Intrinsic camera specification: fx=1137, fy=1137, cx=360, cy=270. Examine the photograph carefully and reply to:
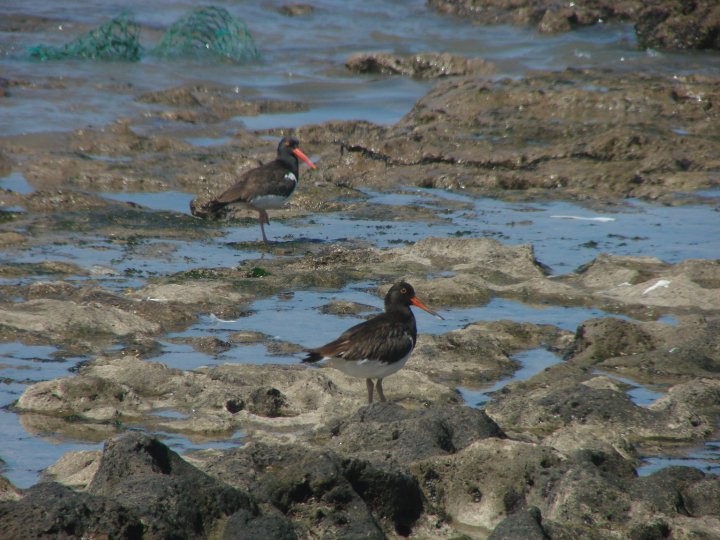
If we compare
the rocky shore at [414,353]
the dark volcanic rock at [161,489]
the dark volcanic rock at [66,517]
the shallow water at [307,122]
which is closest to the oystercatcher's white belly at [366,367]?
the rocky shore at [414,353]

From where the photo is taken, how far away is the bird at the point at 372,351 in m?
6.68

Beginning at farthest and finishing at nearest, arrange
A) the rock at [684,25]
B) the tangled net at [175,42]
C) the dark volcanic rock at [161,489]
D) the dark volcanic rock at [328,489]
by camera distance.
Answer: the tangled net at [175,42]
the rock at [684,25]
the dark volcanic rock at [328,489]
the dark volcanic rock at [161,489]

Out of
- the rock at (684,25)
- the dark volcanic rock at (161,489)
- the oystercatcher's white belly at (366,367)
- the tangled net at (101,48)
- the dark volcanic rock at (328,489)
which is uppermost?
the rock at (684,25)

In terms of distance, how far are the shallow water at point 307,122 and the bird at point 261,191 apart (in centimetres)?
29

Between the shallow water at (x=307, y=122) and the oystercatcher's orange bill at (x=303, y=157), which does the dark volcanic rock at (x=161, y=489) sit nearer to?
the shallow water at (x=307, y=122)

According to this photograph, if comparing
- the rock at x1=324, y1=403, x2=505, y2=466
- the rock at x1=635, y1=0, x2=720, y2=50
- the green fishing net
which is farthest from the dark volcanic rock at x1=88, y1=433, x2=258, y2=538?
the green fishing net

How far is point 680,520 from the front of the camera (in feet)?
15.9

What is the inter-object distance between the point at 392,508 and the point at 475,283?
4.40 meters

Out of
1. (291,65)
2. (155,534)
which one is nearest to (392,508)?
(155,534)

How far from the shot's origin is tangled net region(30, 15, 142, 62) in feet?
62.3

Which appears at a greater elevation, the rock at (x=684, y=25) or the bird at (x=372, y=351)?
the rock at (x=684, y=25)

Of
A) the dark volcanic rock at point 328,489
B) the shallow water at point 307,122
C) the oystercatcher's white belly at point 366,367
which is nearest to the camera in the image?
the dark volcanic rock at point 328,489

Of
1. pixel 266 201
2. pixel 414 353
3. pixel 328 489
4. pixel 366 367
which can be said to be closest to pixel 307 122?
pixel 266 201

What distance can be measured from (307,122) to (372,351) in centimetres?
996
